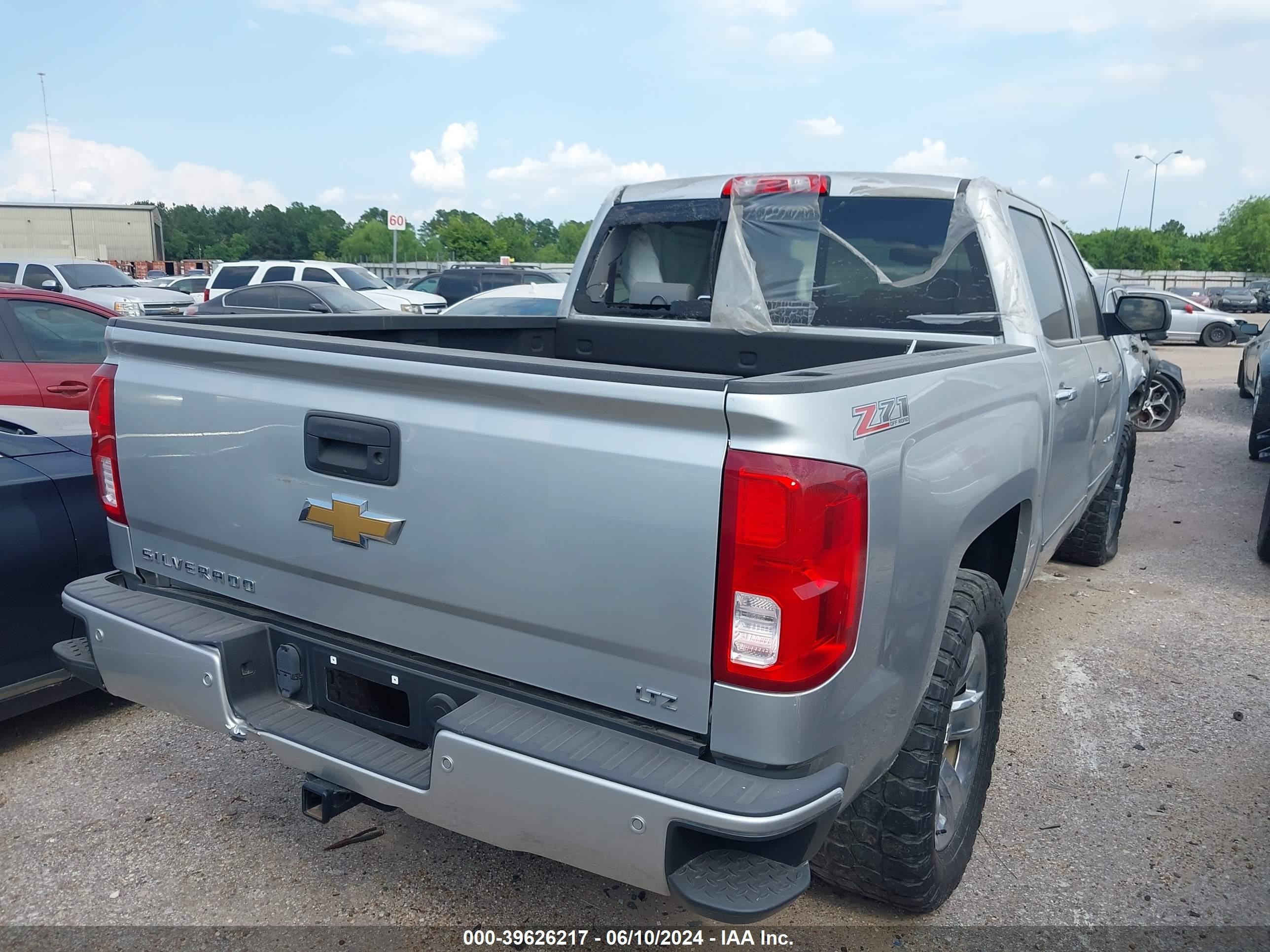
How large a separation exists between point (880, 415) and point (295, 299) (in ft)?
48.4

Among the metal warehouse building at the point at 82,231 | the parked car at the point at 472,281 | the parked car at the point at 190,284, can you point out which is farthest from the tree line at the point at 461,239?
the parked car at the point at 472,281

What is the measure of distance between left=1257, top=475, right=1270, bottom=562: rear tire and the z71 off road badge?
5150 millimetres

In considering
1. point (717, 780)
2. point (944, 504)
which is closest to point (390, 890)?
point (717, 780)

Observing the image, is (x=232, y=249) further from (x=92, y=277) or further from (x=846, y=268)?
(x=846, y=268)

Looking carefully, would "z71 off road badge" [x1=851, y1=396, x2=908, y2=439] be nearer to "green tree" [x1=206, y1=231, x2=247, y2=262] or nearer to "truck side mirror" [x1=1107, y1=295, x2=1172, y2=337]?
"truck side mirror" [x1=1107, y1=295, x2=1172, y2=337]

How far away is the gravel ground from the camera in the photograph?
282 centimetres

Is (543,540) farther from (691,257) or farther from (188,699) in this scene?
(691,257)

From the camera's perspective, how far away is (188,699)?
2.56 metres

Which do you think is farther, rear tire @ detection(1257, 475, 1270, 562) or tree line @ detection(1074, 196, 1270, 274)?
tree line @ detection(1074, 196, 1270, 274)

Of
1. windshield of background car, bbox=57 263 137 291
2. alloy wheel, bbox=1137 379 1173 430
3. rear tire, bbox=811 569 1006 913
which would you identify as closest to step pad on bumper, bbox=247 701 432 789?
rear tire, bbox=811 569 1006 913

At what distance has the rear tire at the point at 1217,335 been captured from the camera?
81.6 feet

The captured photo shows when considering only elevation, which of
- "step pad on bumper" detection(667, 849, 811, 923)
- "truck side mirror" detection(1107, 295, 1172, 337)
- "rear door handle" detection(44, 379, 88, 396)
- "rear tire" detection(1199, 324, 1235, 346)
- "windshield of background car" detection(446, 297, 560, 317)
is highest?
"truck side mirror" detection(1107, 295, 1172, 337)

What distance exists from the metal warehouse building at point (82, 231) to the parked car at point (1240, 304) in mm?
42749

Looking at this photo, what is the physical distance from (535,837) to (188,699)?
43.2 inches
